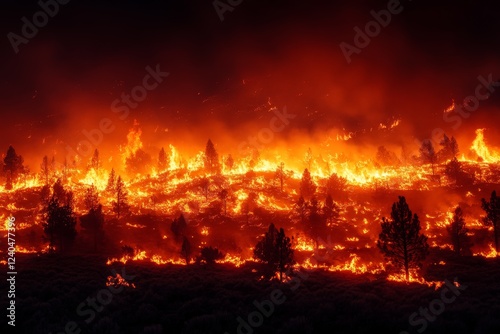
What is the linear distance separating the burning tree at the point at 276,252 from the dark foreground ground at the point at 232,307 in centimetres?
487

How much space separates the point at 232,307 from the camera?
23.5 meters

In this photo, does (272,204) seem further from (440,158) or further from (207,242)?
(440,158)

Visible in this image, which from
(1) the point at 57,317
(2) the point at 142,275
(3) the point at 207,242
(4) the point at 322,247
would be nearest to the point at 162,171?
(3) the point at 207,242

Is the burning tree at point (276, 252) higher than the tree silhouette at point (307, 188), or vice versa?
the tree silhouette at point (307, 188)

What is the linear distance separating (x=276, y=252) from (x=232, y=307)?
2065cm

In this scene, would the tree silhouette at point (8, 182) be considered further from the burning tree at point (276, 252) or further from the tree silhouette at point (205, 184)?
the burning tree at point (276, 252)

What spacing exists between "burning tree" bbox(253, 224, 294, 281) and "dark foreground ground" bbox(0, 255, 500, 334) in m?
4.87

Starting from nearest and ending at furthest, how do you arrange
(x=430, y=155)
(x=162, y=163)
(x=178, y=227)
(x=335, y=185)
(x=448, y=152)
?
(x=178, y=227), (x=335, y=185), (x=430, y=155), (x=448, y=152), (x=162, y=163)

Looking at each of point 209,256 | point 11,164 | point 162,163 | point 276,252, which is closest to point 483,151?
point 162,163

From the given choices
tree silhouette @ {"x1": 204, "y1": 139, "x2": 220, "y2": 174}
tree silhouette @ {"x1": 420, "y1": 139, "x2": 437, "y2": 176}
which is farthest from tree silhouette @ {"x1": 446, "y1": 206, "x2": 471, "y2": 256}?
tree silhouette @ {"x1": 204, "y1": 139, "x2": 220, "y2": 174}

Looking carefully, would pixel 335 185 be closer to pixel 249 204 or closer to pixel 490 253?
pixel 249 204

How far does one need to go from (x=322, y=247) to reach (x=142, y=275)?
1702 inches

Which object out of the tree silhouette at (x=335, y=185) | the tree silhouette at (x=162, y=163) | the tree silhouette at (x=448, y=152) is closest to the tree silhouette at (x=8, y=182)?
the tree silhouette at (x=162, y=163)

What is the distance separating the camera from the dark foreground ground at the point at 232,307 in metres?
18.0
